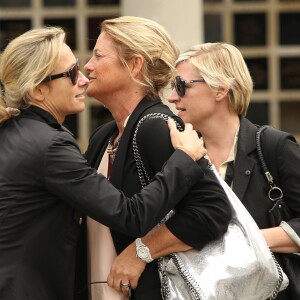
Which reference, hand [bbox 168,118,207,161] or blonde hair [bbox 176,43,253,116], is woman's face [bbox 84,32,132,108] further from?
blonde hair [bbox 176,43,253,116]

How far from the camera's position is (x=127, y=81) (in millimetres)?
4594

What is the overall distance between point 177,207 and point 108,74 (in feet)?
2.09

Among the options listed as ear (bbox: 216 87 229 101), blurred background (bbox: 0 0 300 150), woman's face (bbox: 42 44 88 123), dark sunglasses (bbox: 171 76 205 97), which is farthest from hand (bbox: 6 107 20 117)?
blurred background (bbox: 0 0 300 150)

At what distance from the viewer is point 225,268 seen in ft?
14.1

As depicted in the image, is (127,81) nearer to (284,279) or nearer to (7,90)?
(7,90)

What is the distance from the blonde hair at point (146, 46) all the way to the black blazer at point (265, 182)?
579mm

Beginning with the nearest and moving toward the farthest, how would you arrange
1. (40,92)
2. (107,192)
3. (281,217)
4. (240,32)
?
(107,192)
(40,92)
(281,217)
(240,32)

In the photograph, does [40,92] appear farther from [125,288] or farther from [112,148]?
[125,288]

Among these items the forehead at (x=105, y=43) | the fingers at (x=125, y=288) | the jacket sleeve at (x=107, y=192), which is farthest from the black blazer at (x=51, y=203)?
the forehead at (x=105, y=43)

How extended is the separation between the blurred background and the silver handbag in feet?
22.4

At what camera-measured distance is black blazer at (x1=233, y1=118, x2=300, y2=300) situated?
191 inches

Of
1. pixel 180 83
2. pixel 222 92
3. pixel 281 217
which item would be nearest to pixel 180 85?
pixel 180 83

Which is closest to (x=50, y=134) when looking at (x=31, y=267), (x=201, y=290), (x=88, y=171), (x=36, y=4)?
(x=88, y=171)

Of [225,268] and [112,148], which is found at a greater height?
[112,148]
